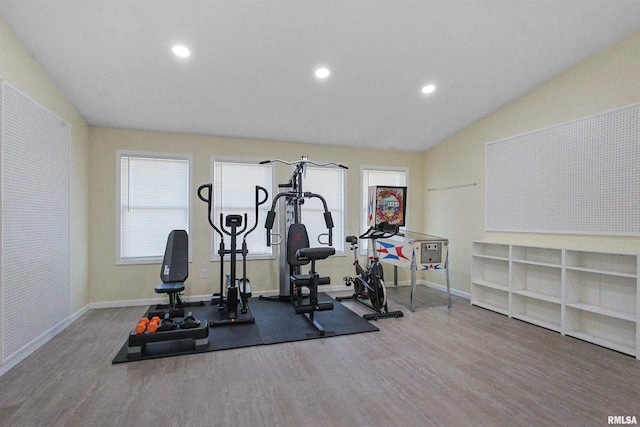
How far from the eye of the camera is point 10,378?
258cm

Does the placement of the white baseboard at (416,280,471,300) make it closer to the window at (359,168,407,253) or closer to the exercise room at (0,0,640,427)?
the exercise room at (0,0,640,427)

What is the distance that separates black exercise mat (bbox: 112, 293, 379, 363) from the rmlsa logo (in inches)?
80.9

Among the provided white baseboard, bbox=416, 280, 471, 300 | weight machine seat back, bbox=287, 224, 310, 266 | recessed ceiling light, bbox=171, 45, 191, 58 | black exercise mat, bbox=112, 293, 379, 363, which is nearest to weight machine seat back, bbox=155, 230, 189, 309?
black exercise mat, bbox=112, 293, 379, 363

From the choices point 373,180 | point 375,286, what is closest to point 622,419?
point 375,286

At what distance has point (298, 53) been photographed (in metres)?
3.39

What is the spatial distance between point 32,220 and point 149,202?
5.75 feet

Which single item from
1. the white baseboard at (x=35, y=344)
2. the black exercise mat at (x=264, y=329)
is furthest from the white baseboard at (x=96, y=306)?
the black exercise mat at (x=264, y=329)

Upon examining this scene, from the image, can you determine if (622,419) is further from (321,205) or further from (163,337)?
(321,205)

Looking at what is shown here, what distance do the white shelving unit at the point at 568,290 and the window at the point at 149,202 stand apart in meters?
4.58

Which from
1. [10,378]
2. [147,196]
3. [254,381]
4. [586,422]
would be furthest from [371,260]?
[10,378]

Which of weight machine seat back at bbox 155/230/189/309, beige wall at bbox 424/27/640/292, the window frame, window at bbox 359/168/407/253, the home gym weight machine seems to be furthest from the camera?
window at bbox 359/168/407/253

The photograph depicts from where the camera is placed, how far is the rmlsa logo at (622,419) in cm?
203

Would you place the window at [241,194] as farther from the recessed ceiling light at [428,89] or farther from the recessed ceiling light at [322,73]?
the recessed ceiling light at [428,89]

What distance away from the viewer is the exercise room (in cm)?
247
